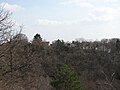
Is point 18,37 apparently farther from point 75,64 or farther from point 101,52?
point 101,52

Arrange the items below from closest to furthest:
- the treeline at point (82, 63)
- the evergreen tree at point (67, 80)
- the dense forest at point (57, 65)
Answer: the dense forest at point (57, 65), the evergreen tree at point (67, 80), the treeline at point (82, 63)

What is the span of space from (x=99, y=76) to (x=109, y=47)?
2283 centimetres

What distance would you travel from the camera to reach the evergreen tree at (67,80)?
3738cm

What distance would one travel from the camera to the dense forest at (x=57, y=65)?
11.4 metres

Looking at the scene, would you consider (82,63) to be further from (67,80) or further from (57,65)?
(67,80)

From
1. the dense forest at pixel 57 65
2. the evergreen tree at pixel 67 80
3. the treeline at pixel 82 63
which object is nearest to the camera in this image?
the dense forest at pixel 57 65

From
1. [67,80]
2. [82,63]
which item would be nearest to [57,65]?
[82,63]

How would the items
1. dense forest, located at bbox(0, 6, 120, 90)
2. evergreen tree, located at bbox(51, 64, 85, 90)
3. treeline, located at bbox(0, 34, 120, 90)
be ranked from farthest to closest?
treeline, located at bbox(0, 34, 120, 90), evergreen tree, located at bbox(51, 64, 85, 90), dense forest, located at bbox(0, 6, 120, 90)

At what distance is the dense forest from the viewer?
1135 cm

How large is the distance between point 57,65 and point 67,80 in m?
13.1

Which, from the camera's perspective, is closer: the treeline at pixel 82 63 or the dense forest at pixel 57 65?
the dense forest at pixel 57 65

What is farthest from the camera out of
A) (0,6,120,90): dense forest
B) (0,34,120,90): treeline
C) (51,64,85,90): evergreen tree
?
(0,34,120,90): treeline

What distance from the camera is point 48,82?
3894 cm

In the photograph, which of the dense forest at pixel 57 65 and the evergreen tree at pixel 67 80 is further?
the evergreen tree at pixel 67 80
